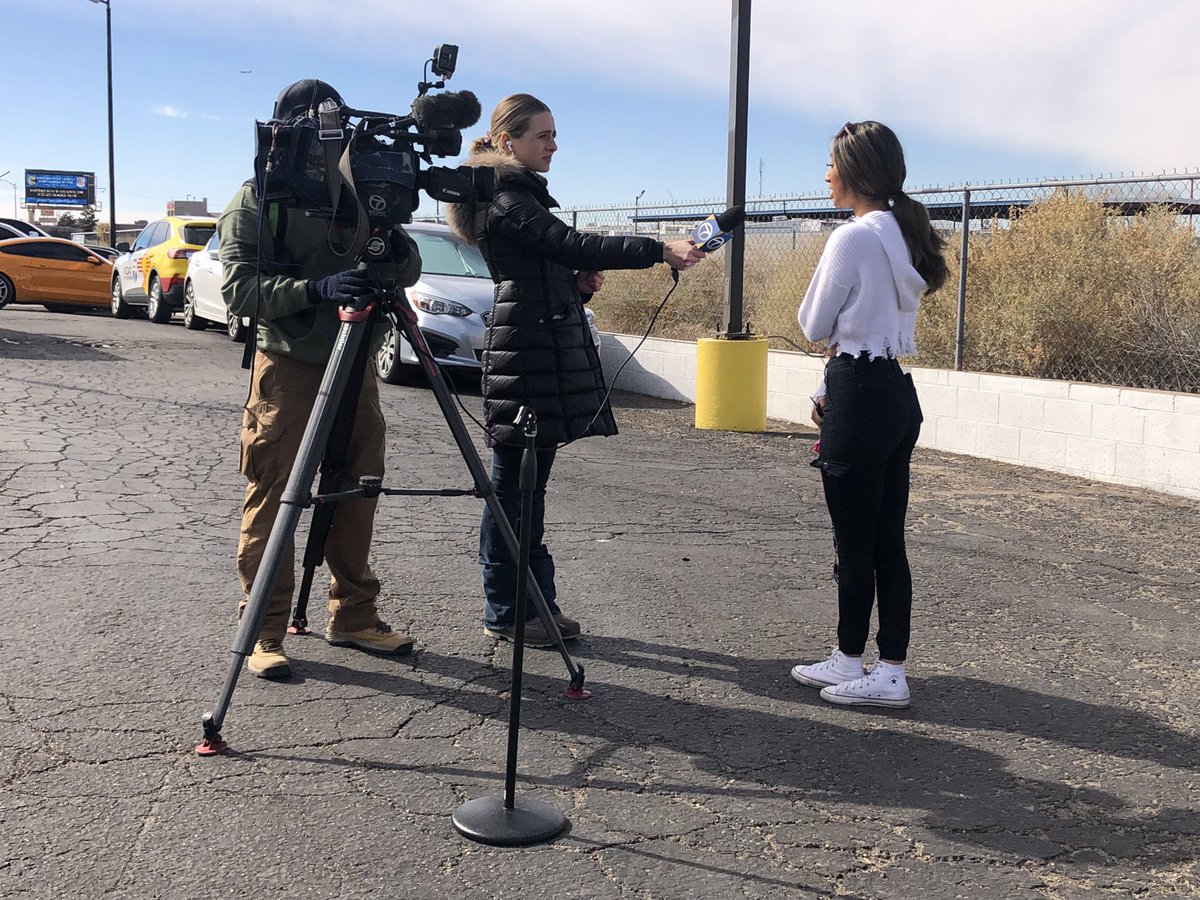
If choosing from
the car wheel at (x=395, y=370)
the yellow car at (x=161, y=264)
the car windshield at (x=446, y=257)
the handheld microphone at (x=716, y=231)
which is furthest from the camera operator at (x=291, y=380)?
the yellow car at (x=161, y=264)

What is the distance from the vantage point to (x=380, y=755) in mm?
3559

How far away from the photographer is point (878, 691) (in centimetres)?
410

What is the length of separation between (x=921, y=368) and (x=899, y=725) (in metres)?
6.61

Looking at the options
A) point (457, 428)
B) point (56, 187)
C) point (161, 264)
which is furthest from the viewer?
point (56, 187)

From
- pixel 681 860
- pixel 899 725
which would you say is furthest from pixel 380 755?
pixel 899 725

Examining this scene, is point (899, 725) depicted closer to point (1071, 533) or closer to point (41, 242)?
point (1071, 533)

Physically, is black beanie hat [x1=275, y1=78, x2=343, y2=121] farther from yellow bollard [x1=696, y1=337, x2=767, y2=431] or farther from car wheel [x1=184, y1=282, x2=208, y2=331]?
car wheel [x1=184, y1=282, x2=208, y2=331]

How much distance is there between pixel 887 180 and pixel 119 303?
19154 mm

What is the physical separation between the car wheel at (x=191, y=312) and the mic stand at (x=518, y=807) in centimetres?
1541

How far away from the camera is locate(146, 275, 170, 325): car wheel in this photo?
19.2m

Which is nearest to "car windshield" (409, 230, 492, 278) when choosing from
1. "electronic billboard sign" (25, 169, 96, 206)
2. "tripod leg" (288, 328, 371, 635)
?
"tripod leg" (288, 328, 371, 635)

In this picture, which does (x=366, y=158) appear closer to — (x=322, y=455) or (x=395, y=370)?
(x=322, y=455)

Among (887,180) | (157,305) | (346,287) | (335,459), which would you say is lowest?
(335,459)

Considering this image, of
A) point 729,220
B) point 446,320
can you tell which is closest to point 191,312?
point 446,320
